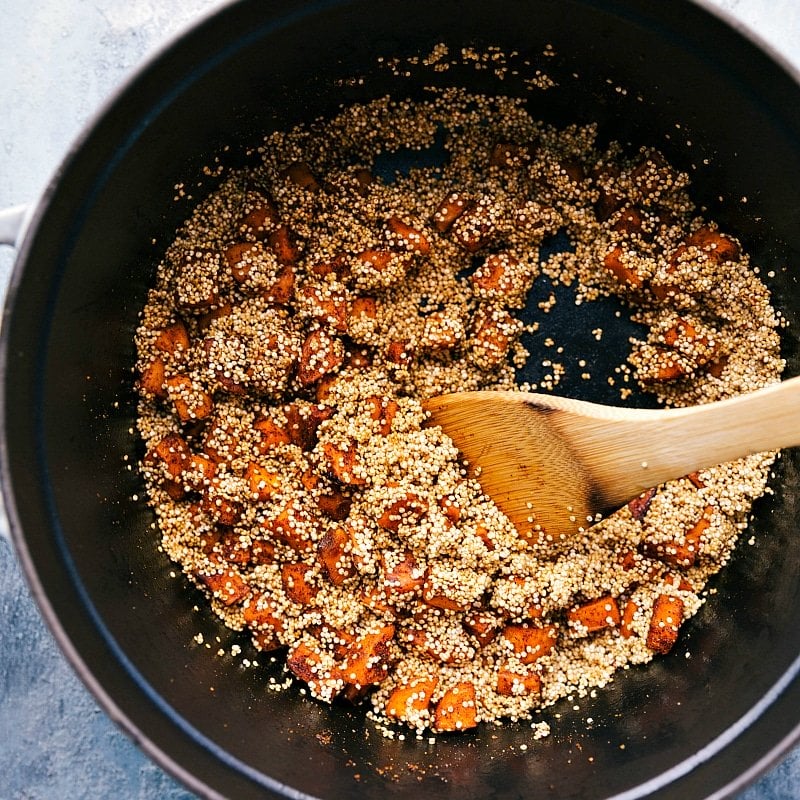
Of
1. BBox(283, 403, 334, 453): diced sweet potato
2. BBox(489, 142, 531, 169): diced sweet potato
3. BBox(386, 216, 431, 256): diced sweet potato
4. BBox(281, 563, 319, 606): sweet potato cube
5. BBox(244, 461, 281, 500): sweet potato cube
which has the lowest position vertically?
BBox(281, 563, 319, 606): sweet potato cube

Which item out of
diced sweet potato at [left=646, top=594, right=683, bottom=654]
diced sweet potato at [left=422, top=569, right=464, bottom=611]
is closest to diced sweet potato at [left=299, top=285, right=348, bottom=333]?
diced sweet potato at [left=422, top=569, right=464, bottom=611]

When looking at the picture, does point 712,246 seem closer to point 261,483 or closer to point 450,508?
point 450,508

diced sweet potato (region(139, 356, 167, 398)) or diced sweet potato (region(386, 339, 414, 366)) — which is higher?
diced sweet potato (region(386, 339, 414, 366))

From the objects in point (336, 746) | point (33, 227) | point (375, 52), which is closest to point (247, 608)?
point (336, 746)

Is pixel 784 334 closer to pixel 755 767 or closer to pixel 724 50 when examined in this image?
pixel 724 50

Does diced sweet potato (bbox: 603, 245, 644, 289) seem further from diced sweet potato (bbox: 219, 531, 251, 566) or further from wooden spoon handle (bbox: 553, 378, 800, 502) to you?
diced sweet potato (bbox: 219, 531, 251, 566)

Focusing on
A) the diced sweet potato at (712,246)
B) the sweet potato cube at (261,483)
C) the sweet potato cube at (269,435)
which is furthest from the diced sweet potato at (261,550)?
the diced sweet potato at (712,246)

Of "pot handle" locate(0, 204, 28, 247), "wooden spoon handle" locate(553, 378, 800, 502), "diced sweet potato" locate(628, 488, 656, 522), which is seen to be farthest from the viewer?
"diced sweet potato" locate(628, 488, 656, 522)

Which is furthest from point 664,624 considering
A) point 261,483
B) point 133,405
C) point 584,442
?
point 133,405

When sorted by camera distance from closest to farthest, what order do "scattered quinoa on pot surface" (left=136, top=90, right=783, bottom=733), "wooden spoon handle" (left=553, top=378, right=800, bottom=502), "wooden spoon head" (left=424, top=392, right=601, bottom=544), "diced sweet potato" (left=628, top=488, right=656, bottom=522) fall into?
"wooden spoon handle" (left=553, top=378, right=800, bottom=502) < "wooden spoon head" (left=424, top=392, right=601, bottom=544) < "scattered quinoa on pot surface" (left=136, top=90, right=783, bottom=733) < "diced sweet potato" (left=628, top=488, right=656, bottom=522)
